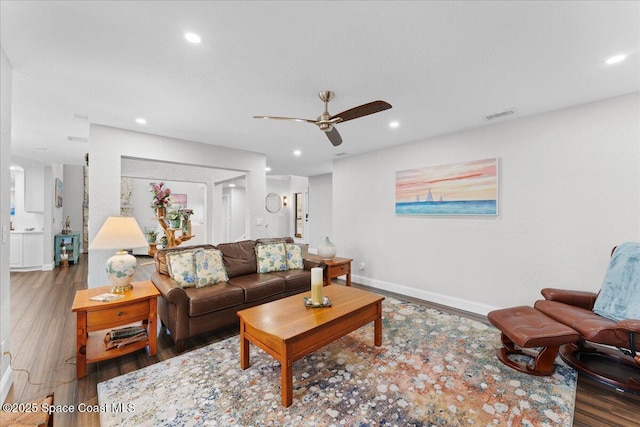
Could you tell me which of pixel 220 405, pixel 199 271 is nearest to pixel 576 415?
pixel 220 405

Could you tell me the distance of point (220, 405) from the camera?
1.88 metres

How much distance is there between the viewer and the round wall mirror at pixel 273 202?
370 inches

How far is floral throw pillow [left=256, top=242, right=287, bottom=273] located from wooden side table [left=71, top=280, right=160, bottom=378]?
1407mm

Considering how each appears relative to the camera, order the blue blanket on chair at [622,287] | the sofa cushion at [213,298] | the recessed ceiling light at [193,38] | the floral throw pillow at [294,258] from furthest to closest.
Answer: the floral throw pillow at [294,258], the sofa cushion at [213,298], the blue blanket on chair at [622,287], the recessed ceiling light at [193,38]

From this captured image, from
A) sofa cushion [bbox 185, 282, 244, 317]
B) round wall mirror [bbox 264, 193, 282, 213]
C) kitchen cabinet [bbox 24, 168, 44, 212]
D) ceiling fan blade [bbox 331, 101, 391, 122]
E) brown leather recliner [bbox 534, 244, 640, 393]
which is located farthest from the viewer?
round wall mirror [bbox 264, 193, 282, 213]

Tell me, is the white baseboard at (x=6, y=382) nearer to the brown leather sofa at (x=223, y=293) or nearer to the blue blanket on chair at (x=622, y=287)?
the brown leather sofa at (x=223, y=293)

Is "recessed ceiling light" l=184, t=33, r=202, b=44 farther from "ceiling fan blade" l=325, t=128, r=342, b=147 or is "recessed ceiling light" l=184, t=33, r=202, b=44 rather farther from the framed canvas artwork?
the framed canvas artwork

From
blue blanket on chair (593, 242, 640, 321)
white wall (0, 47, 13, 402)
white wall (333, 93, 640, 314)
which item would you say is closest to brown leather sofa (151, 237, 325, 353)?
white wall (0, 47, 13, 402)

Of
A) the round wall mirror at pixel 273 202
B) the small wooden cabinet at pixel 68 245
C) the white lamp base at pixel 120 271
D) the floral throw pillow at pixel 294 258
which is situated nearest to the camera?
the white lamp base at pixel 120 271

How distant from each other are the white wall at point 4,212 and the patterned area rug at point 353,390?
709 mm

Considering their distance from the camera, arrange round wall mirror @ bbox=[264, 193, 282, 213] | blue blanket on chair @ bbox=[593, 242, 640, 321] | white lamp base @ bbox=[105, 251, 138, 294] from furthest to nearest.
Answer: round wall mirror @ bbox=[264, 193, 282, 213], white lamp base @ bbox=[105, 251, 138, 294], blue blanket on chair @ bbox=[593, 242, 640, 321]

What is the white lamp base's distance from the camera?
2.50 meters

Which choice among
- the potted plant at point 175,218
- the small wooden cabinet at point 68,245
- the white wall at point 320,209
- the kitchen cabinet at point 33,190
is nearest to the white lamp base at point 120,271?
the potted plant at point 175,218

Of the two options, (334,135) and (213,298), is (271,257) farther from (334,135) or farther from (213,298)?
(334,135)
